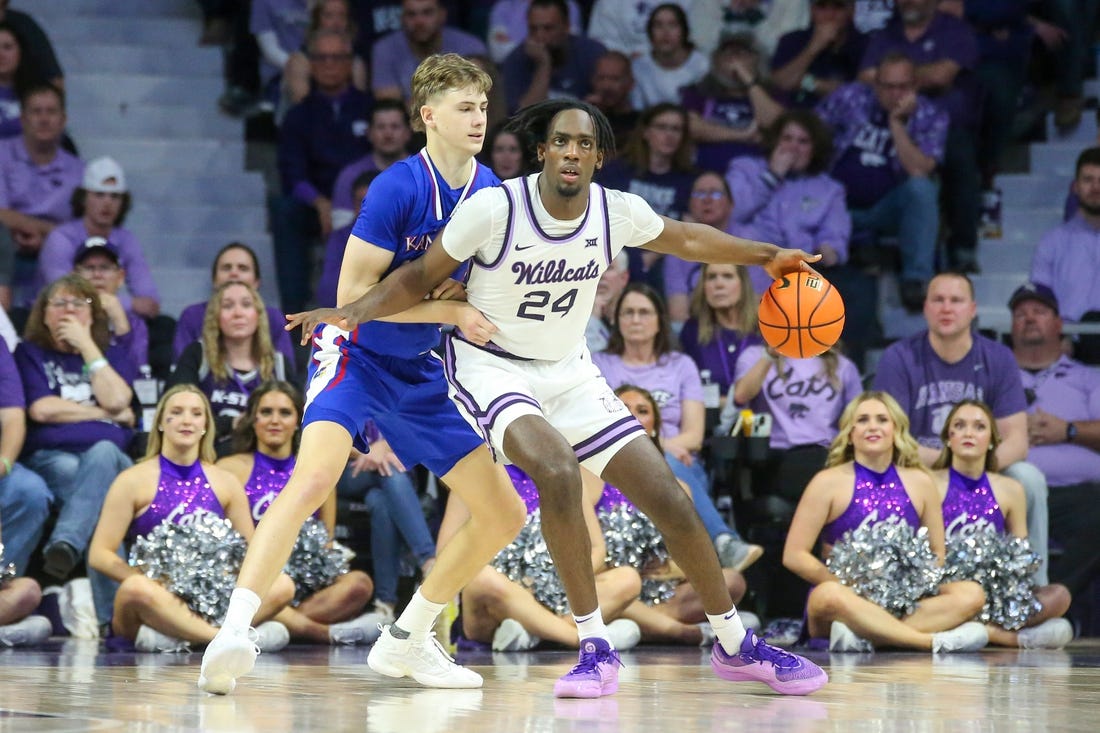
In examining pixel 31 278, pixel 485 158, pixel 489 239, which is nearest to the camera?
pixel 489 239

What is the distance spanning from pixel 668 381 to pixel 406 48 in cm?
356

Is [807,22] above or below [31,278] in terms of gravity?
above

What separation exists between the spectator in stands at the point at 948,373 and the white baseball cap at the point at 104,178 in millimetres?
4375

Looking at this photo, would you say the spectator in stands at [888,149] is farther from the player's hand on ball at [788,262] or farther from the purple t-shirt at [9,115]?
the purple t-shirt at [9,115]

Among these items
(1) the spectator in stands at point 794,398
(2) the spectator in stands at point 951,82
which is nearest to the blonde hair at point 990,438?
(1) the spectator in stands at point 794,398

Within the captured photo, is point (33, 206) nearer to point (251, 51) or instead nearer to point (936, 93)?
point (251, 51)

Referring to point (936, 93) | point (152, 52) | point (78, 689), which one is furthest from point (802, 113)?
point (78, 689)

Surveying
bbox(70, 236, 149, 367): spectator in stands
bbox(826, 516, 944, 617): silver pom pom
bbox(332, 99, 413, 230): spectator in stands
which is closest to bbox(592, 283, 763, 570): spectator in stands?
bbox(826, 516, 944, 617): silver pom pom

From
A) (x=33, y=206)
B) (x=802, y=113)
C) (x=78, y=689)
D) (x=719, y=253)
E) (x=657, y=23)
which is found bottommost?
(x=78, y=689)

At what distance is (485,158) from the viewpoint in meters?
10.2

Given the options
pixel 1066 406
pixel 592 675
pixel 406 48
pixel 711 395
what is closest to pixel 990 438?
pixel 1066 406

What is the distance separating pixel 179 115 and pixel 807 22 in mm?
4361

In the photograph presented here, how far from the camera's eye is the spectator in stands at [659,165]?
9.91 m

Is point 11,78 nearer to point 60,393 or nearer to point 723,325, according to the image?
point 60,393
